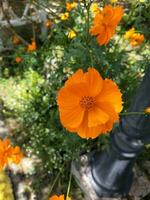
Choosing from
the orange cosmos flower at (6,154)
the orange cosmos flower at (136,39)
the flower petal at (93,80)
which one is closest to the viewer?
the flower petal at (93,80)

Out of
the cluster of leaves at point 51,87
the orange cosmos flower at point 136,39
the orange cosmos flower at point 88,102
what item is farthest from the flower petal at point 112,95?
the orange cosmos flower at point 136,39

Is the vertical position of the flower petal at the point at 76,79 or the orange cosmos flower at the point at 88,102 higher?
the flower petal at the point at 76,79

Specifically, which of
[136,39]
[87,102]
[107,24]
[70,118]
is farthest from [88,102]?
[136,39]

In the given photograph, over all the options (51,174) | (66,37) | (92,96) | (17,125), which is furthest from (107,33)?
(17,125)

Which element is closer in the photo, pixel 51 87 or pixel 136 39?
pixel 136 39

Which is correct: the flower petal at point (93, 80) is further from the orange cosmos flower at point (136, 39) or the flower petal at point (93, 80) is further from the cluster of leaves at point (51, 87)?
the orange cosmos flower at point (136, 39)

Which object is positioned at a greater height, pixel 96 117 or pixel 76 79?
pixel 76 79

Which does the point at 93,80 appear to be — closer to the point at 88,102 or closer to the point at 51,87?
the point at 88,102

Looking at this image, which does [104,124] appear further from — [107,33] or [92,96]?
[107,33]

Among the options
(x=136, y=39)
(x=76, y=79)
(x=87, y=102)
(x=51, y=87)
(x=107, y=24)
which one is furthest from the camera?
(x=51, y=87)
